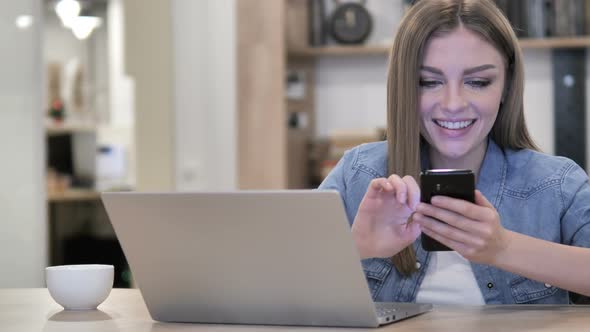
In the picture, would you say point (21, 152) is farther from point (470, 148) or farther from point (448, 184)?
point (448, 184)

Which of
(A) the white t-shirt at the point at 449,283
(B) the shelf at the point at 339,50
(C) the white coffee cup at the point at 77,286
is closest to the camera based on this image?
(C) the white coffee cup at the point at 77,286

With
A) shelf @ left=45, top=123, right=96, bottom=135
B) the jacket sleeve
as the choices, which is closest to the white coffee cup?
the jacket sleeve

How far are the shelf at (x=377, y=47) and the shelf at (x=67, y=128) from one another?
9.01 ft

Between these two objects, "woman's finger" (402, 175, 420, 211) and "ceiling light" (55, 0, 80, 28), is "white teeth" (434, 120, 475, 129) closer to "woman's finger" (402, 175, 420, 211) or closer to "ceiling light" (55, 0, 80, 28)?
"woman's finger" (402, 175, 420, 211)

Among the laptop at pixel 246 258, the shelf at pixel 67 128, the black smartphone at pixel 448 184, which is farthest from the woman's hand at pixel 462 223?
A: the shelf at pixel 67 128

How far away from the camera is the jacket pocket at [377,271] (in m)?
1.78

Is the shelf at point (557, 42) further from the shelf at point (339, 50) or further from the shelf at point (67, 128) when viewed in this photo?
the shelf at point (67, 128)

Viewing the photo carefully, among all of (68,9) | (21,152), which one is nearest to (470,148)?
(21,152)

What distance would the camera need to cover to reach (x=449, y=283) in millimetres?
1728

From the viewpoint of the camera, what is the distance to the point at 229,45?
4.40 m

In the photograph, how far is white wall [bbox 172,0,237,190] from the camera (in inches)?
171

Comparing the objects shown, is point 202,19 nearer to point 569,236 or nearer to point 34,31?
point 34,31

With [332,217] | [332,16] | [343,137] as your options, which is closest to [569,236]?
[332,217]

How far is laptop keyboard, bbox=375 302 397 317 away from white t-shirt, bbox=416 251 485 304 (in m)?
0.23
